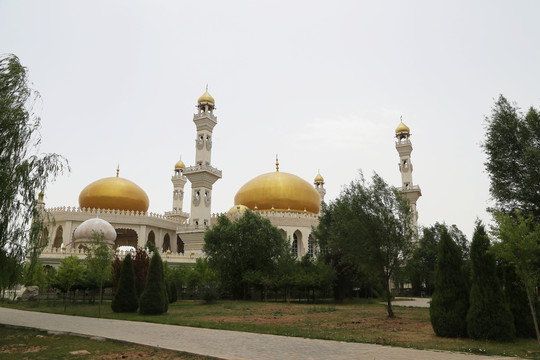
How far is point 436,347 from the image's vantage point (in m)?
9.68

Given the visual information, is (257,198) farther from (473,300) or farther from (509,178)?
(473,300)

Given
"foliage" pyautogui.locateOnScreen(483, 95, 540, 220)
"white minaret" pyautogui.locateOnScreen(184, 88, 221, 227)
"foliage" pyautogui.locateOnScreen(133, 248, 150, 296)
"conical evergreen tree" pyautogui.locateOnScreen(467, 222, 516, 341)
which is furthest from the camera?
"white minaret" pyautogui.locateOnScreen(184, 88, 221, 227)

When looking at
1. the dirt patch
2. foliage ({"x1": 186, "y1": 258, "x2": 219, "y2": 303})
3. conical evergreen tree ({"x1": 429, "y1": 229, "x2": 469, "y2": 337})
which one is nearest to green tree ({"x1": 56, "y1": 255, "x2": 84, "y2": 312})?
foliage ({"x1": 186, "y1": 258, "x2": 219, "y2": 303})

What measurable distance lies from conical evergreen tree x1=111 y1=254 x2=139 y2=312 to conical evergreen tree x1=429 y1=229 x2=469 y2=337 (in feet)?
43.9

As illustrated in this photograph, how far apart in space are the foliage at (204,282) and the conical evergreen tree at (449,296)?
1757 cm

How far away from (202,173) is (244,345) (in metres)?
33.5

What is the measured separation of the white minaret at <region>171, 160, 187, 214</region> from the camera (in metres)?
61.2

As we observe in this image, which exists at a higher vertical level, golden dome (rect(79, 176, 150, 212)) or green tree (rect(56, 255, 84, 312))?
golden dome (rect(79, 176, 150, 212))

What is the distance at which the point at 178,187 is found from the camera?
206 ft

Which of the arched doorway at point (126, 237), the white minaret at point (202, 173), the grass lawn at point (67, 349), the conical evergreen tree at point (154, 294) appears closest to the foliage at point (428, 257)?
the white minaret at point (202, 173)

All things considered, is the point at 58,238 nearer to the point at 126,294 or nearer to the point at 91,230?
the point at 91,230

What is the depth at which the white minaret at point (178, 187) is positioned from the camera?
61.2m

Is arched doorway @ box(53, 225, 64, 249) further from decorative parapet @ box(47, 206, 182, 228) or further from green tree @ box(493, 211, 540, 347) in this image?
green tree @ box(493, 211, 540, 347)

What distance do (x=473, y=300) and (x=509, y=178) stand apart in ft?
30.5
